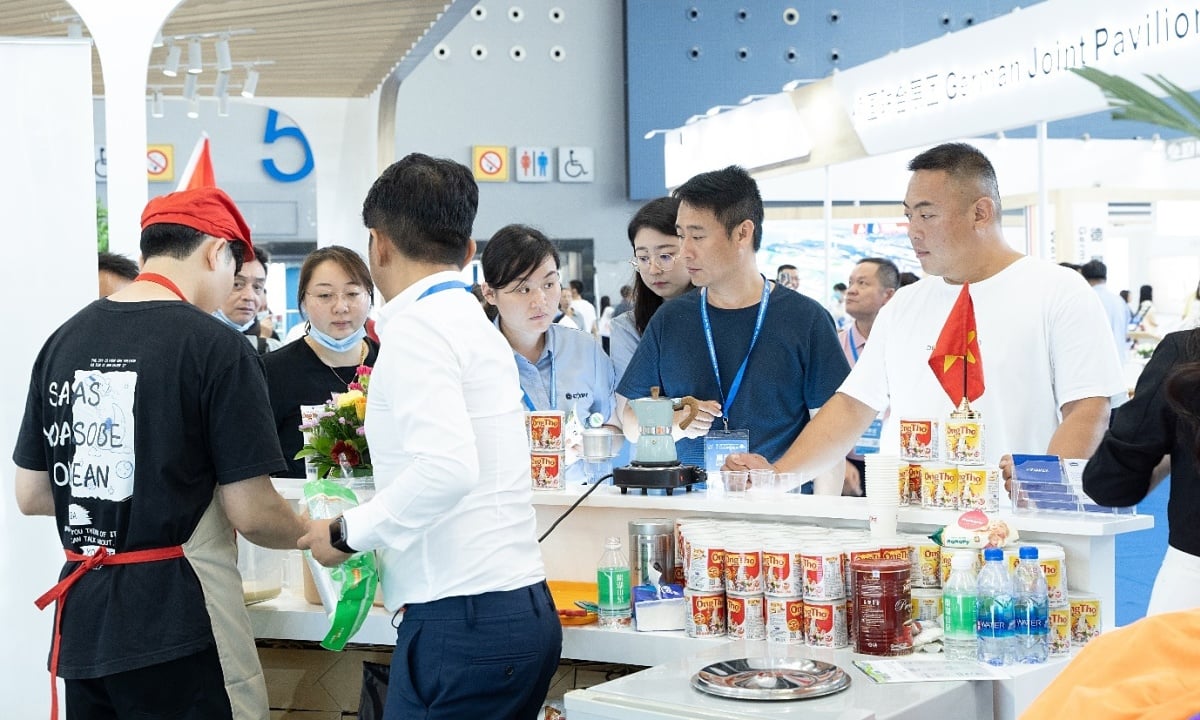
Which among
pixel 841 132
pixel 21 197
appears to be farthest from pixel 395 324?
pixel 841 132

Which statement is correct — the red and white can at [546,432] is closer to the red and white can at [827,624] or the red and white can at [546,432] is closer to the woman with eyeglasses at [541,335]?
the woman with eyeglasses at [541,335]

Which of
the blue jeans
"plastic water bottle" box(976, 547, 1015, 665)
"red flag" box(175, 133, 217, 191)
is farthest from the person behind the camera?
"red flag" box(175, 133, 217, 191)

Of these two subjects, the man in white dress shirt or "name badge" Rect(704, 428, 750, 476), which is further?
"name badge" Rect(704, 428, 750, 476)

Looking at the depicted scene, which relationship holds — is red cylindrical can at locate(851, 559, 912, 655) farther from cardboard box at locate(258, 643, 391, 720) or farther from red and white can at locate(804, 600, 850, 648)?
cardboard box at locate(258, 643, 391, 720)

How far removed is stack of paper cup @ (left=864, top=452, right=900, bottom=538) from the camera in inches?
104

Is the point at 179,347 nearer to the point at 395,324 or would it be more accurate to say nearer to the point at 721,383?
the point at 395,324

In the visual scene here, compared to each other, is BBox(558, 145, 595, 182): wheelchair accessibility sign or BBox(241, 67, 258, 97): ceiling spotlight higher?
BBox(558, 145, 595, 182): wheelchair accessibility sign

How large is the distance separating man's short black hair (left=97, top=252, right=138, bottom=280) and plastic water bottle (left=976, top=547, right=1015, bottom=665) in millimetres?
2967

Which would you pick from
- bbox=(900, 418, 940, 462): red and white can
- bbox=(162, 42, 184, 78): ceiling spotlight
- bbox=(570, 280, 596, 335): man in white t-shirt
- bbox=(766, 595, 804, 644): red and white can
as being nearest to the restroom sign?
bbox=(570, 280, 596, 335): man in white t-shirt

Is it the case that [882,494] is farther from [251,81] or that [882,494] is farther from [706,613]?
[251,81]

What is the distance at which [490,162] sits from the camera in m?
18.5

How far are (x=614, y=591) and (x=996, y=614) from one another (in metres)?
0.81

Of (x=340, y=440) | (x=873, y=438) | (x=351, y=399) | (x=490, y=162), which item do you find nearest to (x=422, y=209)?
(x=351, y=399)

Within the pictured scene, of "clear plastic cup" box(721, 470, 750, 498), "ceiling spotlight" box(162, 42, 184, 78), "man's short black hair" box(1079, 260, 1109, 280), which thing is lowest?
"clear plastic cup" box(721, 470, 750, 498)
